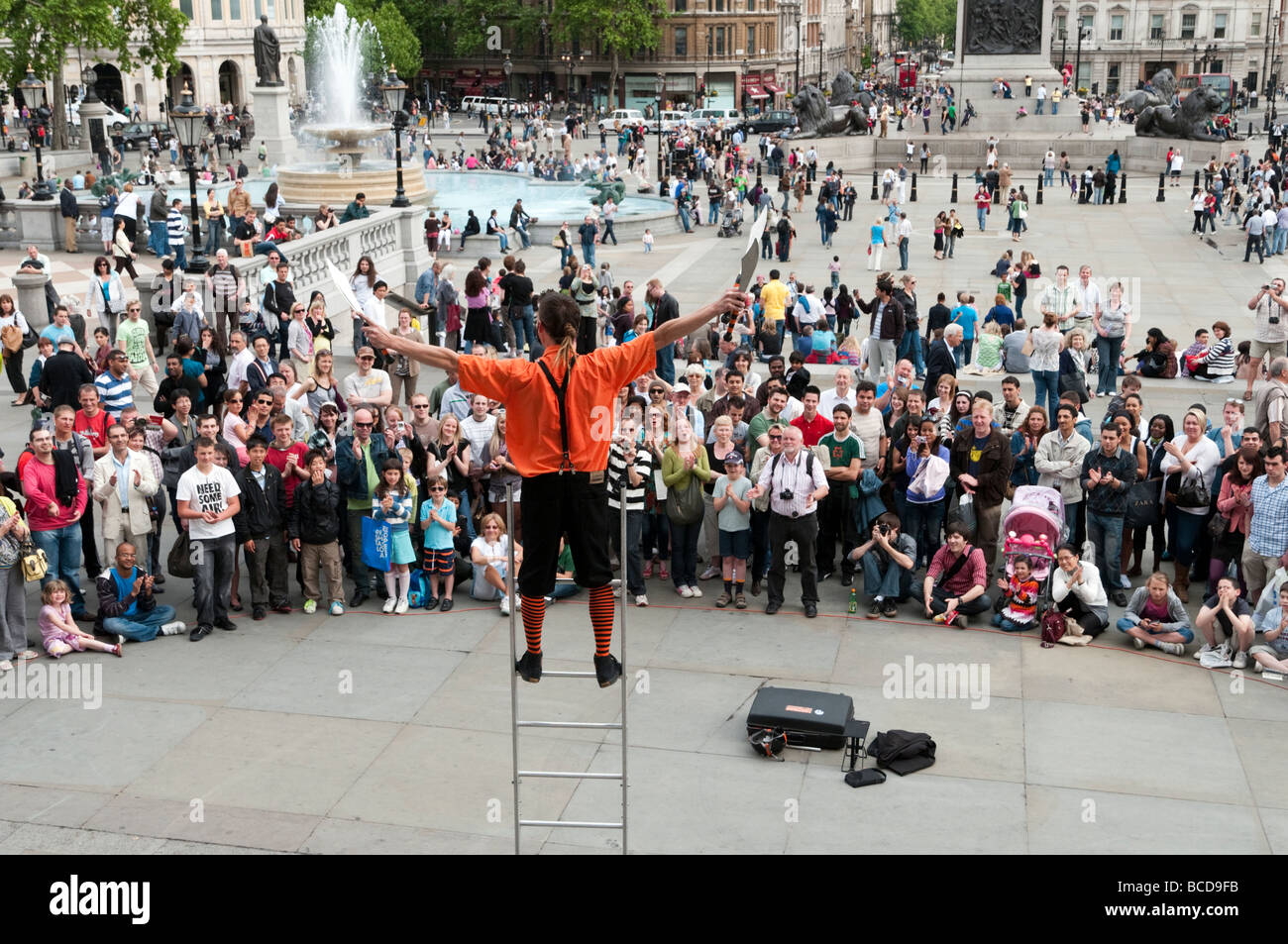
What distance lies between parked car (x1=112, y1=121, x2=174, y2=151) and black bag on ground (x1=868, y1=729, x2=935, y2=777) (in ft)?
175

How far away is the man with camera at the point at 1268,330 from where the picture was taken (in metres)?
18.8

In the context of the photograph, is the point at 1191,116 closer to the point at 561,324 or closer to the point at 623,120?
the point at 623,120

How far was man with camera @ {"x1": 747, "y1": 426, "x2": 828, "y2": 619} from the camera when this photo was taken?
12477mm

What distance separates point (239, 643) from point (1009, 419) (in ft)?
25.8

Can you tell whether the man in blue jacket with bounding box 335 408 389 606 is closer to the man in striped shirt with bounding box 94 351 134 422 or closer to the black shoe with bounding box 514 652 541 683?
the man in striped shirt with bounding box 94 351 134 422

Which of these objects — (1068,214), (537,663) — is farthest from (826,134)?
(537,663)

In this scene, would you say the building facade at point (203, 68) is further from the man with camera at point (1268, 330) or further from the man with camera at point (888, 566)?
the man with camera at point (888, 566)

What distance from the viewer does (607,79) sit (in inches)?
3957

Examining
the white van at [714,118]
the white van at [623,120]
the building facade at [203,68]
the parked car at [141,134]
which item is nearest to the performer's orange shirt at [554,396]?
the parked car at [141,134]

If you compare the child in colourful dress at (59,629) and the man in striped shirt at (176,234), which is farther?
the man in striped shirt at (176,234)

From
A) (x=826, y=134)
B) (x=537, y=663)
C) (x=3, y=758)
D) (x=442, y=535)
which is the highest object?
(x=826, y=134)

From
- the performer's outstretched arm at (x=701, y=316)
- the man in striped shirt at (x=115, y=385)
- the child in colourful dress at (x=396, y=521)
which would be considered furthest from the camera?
the man in striped shirt at (x=115, y=385)

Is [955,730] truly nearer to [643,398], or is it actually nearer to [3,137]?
[643,398]

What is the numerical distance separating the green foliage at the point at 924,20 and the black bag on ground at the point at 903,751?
144204mm
